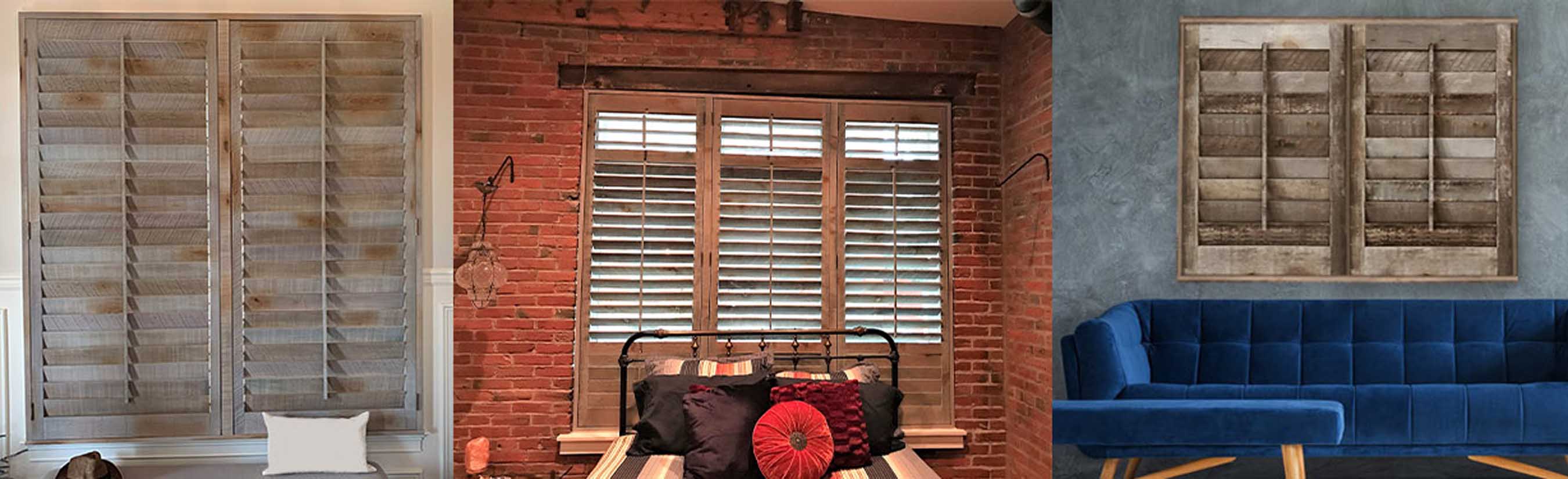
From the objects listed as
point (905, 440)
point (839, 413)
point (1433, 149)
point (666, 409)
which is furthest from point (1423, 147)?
point (839, 413)

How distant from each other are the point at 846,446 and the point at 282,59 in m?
2.21

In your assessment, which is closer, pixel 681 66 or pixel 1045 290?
pixel 1045 290

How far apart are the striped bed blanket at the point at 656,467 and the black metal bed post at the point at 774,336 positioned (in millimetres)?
49

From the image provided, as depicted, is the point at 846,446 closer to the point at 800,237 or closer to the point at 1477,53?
the point at 800,237

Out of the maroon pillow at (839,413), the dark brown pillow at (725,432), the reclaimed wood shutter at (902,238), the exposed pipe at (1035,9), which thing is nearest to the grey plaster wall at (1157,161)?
the exposed pipe at (1035,9)

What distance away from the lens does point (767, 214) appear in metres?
1.57

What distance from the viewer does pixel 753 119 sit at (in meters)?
1.52

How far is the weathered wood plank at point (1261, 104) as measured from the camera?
0.50 metres

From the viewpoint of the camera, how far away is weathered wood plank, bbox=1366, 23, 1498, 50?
551 millimetres

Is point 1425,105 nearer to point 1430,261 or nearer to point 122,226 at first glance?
point 1430,261

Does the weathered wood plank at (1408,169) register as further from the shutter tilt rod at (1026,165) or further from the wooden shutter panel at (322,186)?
the wooden shutter panel at (322,186)

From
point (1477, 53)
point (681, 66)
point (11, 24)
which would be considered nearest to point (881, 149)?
point (681, 66)

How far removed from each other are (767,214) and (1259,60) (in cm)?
111

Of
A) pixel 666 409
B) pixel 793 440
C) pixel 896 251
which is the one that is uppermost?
pixel 896 251
